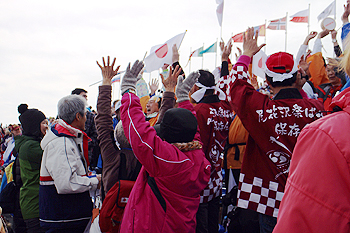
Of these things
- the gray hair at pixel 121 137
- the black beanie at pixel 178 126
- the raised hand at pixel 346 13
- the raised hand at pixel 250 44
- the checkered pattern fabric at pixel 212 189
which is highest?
the raised hand at pixel 346 13

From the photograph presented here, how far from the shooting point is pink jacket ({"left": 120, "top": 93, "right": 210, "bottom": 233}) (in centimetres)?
204

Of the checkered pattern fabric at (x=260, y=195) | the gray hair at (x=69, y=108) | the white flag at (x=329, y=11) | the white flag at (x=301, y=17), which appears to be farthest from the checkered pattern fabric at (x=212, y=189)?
the white flag at (x=301, y=17)

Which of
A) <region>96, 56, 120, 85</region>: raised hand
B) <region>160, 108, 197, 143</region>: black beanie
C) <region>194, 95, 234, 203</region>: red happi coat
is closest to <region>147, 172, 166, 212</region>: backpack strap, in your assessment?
<region>160, 108, 197, 143</region>: black beanie

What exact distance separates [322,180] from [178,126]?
1.46 m

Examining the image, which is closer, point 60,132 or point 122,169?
point 122,169

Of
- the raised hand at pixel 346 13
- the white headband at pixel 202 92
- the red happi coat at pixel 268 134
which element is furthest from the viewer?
the raised hand at pixel 346 13

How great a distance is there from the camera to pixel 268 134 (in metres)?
2.54

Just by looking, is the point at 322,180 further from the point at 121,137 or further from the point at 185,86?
the point at 185,86

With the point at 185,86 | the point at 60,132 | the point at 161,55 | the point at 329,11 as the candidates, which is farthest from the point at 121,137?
the point at 329,11

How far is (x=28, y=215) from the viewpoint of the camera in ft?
11.4

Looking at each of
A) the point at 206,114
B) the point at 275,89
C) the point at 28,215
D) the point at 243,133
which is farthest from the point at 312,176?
the point at 28,215

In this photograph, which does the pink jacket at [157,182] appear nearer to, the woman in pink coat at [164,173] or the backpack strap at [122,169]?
the woman in pink coat at [164,173]

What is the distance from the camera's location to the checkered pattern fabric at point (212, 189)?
10.5ft

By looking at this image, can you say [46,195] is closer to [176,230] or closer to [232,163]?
[176,230]
